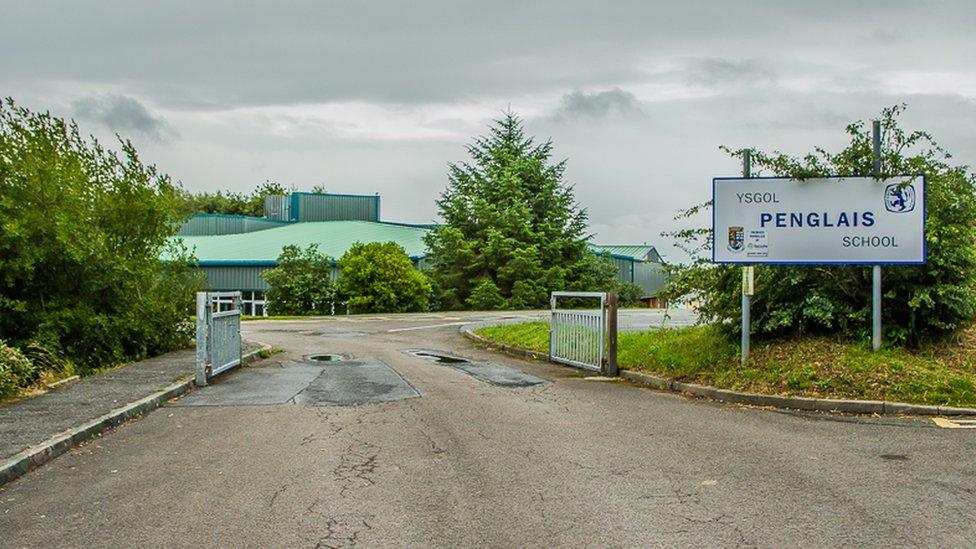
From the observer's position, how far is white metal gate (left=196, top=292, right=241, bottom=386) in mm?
13977

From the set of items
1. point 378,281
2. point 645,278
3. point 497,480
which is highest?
point 645,278

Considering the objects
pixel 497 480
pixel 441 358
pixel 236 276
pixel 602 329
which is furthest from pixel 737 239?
pixel 236 276

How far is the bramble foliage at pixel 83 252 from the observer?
15484mm

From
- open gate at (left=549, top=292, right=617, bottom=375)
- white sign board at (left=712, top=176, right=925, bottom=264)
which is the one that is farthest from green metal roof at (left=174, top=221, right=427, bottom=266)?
white sign board at (left=712, top=176, right=925, bottom=264)

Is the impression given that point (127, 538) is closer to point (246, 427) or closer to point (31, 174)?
point (246, 427)

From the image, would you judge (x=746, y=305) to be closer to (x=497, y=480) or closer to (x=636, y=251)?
(x=497, y=480)

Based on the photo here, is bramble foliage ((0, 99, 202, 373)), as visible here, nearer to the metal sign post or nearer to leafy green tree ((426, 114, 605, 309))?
the metal sign post

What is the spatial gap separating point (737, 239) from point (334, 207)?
199 ft

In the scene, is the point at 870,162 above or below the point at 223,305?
above

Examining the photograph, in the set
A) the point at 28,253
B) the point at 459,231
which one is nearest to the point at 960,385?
the point at 28,253

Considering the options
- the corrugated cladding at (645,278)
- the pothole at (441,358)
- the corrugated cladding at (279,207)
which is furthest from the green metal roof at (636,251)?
the pothole at (441,358)

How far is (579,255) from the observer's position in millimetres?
59406

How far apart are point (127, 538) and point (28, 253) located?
1088cm

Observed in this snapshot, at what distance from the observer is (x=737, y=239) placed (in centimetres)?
1409
